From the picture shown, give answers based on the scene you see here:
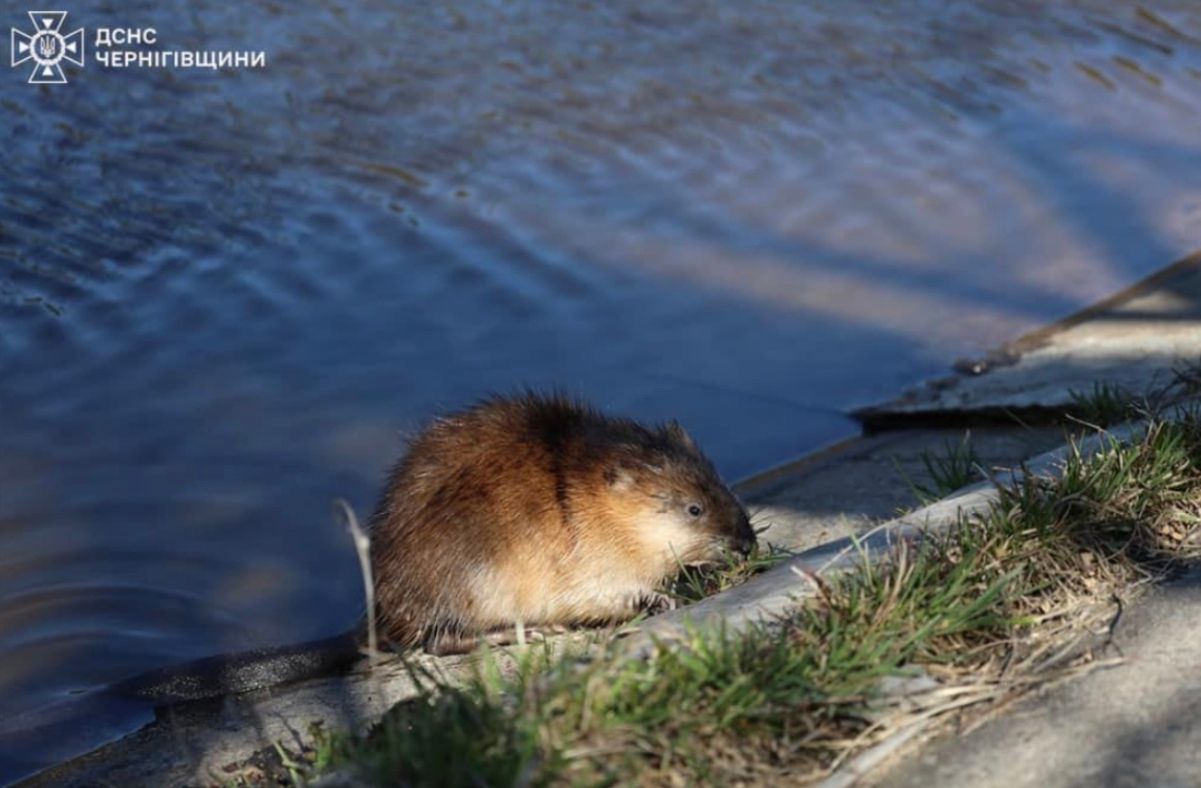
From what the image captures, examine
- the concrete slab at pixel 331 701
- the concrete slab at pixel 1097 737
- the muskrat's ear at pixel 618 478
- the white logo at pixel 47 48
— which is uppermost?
the white logo at pixel 47 48

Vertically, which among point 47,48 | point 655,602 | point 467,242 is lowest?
point 655,602

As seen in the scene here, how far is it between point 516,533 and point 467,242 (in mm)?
3580

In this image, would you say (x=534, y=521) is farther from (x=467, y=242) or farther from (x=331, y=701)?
(x=467, y=242)

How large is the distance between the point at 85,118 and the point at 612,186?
2.94 meters

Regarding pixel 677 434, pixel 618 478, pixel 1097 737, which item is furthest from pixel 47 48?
pixel 1097 737

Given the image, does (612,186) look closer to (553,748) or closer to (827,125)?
(827,125)

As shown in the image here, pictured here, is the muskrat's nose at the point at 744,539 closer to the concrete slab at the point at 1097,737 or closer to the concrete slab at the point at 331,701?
the concrete slab at the point at 331,701

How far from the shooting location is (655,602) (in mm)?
5348

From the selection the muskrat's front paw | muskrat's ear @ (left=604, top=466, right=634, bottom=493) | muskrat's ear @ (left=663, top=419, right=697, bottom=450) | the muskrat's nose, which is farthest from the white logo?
the muskrat's nose

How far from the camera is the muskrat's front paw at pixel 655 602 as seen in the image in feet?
17.0

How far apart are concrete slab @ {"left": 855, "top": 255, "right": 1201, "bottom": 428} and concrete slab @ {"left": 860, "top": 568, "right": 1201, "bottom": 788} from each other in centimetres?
271

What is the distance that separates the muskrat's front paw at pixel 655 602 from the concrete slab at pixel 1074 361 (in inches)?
78.6

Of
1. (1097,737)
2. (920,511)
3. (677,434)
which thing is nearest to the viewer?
(1097,737)

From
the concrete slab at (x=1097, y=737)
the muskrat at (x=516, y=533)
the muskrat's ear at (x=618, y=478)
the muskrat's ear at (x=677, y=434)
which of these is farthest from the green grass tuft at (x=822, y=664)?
the muskrat's ear at (x=677, y=434)
